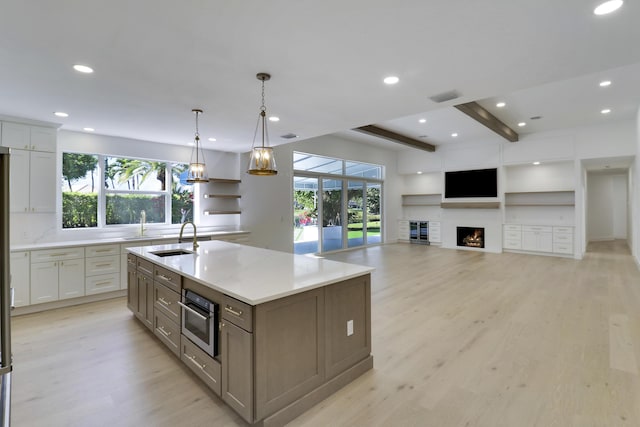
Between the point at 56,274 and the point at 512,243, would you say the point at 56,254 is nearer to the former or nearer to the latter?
the point at 56,274

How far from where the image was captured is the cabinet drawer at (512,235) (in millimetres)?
8359

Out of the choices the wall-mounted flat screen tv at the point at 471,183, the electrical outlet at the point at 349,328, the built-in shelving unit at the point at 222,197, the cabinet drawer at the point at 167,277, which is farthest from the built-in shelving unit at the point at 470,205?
the cabinet drawer at the point at 167,277

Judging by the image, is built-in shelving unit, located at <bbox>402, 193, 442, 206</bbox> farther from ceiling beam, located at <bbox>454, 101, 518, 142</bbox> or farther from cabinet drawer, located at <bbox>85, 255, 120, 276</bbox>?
cabinet drawer, located at <bbox>85, 255, 120, 276</bbox>

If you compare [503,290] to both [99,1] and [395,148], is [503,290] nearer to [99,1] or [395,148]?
[99,1]

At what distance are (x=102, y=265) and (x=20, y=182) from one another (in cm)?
156

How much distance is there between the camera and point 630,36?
7.33 feet

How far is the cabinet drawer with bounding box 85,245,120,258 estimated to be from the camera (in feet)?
14.9

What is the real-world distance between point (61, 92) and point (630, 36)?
17.0 ft

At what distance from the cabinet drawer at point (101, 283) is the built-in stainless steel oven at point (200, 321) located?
3.02 meters

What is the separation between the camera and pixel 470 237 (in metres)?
9.20

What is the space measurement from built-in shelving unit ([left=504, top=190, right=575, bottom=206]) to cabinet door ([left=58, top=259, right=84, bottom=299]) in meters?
10.1

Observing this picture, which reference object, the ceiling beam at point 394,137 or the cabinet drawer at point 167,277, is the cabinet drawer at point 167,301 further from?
the ceiling beam at point 394,137

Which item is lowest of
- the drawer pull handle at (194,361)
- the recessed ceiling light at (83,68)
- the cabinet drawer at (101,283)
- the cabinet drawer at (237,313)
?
the drawer pull handle at (194,361)

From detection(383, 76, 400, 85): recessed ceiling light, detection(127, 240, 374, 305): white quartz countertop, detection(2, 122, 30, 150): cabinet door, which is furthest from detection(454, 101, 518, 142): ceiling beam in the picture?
detection(2, 122, 30, 150): cabinet door
